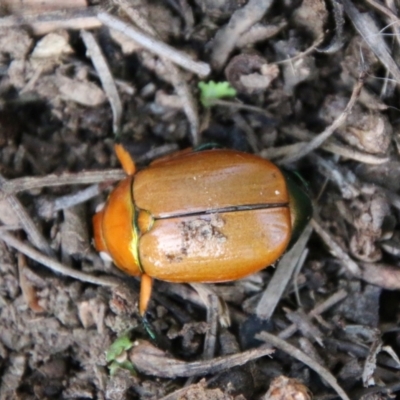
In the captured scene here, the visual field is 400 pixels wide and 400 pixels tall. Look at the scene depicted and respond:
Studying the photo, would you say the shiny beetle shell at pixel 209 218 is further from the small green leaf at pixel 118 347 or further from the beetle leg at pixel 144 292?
the small green leaf at pixel 118 347

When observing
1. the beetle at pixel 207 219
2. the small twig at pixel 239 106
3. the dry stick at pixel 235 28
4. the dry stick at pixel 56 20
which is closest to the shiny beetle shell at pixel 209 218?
the beetle at pixel 207 219

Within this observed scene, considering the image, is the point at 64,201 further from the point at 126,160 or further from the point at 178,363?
the point at 178,363

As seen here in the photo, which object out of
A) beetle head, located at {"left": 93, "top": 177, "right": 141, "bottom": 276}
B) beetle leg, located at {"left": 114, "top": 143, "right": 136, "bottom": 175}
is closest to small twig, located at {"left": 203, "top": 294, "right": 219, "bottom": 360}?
beetle head, located at {"left": 93, "top": 177, "right": 141, "bottom": 276}

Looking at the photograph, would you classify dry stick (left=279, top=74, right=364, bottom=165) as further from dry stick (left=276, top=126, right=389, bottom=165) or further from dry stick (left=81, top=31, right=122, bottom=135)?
Result: dry stick (left=81, top=31, right=122, bottom=135)

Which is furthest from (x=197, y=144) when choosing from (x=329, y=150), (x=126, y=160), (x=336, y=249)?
(x=336, y=249)

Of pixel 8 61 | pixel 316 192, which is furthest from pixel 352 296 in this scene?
pixel 8 61

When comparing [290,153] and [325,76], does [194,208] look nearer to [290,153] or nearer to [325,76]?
[290,153]
